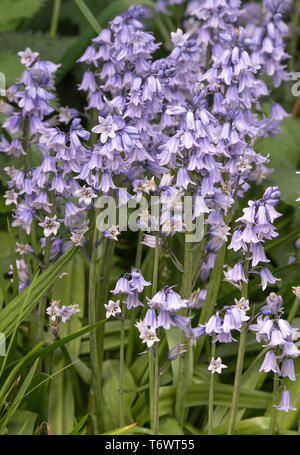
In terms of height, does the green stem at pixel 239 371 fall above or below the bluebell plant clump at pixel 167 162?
below

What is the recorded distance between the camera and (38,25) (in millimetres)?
5648

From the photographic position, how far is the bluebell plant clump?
231 centimetres

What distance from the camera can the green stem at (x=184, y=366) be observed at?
8.31ft

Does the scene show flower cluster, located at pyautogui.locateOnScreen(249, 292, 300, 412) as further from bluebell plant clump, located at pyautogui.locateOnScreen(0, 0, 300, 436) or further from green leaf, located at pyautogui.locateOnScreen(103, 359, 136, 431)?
green leaf, located at pyautogui.locateOnScreen(103, 359, 136, 431)

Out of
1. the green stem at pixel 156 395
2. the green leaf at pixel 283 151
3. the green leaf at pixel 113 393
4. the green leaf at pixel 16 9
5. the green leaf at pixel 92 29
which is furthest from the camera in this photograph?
the green leaf at pixel 16 9

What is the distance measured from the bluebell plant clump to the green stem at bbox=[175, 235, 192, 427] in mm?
45

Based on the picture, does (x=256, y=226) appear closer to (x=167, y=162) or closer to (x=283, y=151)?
(x=167, y=162)

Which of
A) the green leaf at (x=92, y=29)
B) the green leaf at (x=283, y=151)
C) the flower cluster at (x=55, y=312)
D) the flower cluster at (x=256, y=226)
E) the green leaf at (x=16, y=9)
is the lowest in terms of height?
the flower cluster at (x=55, y=312)

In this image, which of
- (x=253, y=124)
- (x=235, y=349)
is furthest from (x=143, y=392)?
(x=253, y=124)

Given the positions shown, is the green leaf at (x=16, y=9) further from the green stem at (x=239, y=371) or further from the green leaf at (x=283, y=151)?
the green stem at (x=239, y=371)

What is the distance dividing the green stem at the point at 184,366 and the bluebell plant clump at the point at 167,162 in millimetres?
45

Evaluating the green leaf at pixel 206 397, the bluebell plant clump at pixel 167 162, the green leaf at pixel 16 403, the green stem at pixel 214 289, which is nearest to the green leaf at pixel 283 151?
the bluebell plant clump at pixel 167 162

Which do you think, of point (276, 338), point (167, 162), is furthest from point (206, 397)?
point (167, 162)
